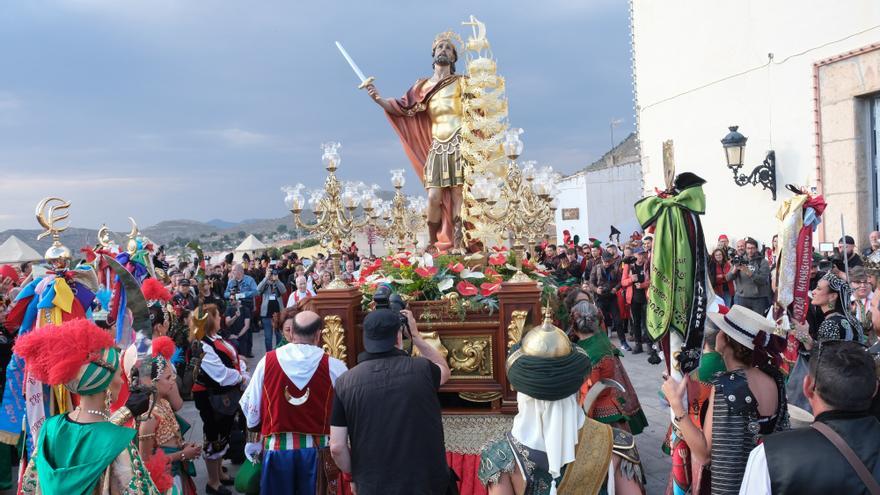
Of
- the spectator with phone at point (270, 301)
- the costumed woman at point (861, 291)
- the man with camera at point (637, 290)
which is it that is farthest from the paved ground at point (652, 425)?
the spectator with phone at point (270, 301)

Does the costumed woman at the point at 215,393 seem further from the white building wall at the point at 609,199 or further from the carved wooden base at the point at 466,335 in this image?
the white building wall at the point at 609,199

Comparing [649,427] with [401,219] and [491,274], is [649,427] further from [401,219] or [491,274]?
[401,219]

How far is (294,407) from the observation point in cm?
429

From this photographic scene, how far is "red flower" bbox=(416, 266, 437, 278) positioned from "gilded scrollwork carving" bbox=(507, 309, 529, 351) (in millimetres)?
846

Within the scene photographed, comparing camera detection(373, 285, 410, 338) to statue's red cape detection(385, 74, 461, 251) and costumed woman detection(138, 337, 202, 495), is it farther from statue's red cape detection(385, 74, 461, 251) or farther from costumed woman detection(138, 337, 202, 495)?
statue's red cape detection(385, 74, 461, 251)

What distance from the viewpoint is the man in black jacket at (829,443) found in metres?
2.23

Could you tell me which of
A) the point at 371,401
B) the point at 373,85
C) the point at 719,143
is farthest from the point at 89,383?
the point at 719,143

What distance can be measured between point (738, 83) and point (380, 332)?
1094 cm

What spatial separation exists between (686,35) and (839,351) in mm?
12115

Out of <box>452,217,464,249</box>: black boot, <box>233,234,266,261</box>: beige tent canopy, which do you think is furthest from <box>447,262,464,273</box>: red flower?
<box>233,234,266,261</box>: beige tent canopy

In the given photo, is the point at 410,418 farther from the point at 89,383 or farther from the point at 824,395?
the point at 824,395

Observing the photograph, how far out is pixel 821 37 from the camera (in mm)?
10273

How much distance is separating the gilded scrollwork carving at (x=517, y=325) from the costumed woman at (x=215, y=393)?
266cm

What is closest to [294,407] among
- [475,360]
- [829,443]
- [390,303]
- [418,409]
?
[390,303]
